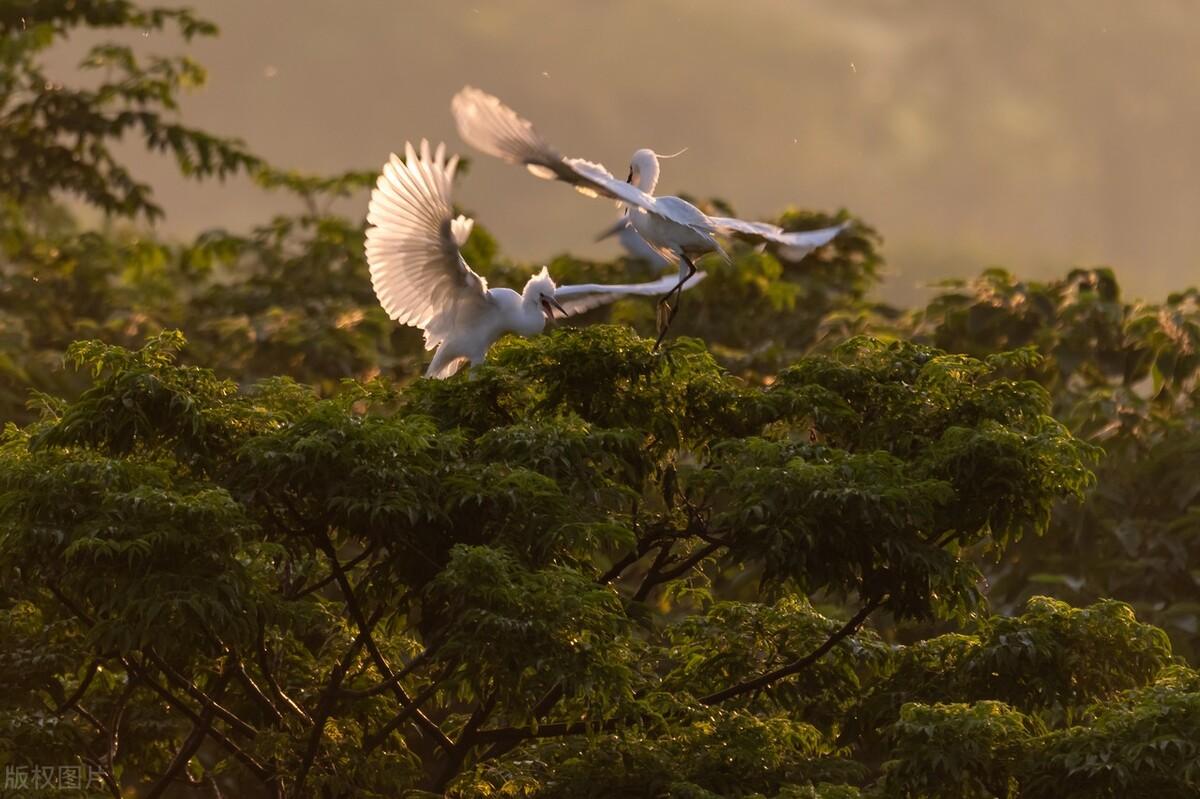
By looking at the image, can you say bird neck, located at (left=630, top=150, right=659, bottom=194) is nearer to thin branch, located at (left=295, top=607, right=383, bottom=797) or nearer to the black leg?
the black leg

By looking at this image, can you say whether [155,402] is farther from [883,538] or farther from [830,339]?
[830,339]

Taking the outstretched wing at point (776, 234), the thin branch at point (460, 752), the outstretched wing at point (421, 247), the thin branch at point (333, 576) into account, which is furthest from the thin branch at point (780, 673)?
the outstretched wing at point (421, 247)

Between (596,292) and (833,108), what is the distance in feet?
361

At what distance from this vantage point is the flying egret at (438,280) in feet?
26.8

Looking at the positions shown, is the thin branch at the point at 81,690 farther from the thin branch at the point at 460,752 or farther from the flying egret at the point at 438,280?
the flying egret at the point at 438,280

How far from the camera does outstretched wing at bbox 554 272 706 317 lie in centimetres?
880

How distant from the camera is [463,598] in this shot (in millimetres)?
6023

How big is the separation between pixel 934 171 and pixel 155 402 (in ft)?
331

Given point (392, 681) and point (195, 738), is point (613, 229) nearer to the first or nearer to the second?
point (392, 681)

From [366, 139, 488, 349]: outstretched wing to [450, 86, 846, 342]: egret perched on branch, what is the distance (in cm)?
85

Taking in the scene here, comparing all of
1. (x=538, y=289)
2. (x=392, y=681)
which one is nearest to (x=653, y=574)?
(x=392, y=681)

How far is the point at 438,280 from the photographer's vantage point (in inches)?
340

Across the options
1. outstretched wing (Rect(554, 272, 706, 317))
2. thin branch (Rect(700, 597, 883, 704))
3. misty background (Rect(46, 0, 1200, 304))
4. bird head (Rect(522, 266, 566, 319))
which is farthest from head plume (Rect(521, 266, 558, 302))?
misty background (Rect(46, 0, 1200, 304))

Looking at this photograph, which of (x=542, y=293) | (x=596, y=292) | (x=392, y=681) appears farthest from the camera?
(x=596, y=292)
